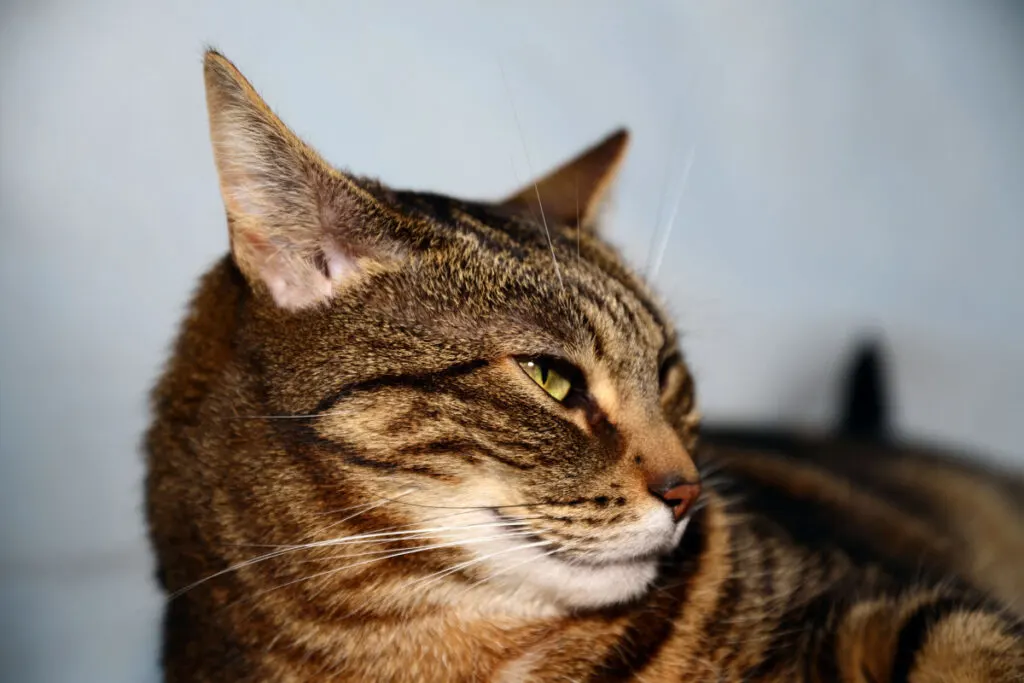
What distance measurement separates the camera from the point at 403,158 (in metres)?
1.22

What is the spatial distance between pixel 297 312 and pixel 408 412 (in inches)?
6.4

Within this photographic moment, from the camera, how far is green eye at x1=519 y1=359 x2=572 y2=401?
2.94 ft

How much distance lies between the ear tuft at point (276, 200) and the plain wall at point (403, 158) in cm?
24

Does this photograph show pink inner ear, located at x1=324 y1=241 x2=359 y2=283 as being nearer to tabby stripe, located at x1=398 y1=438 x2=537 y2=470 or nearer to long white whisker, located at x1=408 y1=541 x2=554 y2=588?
tabby stripe, located at x1=398 y1=438 x2=537 y2=470

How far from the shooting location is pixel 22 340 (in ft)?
3.68

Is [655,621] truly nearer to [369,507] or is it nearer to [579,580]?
[579,580]

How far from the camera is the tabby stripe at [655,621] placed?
944mm

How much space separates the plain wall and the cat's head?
26 cm

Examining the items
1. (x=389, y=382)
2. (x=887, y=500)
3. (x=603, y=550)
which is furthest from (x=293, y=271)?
(x=887, y=500)

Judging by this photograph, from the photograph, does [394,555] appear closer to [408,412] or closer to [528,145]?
[408,412]

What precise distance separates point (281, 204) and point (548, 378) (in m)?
0.32

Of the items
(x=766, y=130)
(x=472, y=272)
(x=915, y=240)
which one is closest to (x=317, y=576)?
(x=472, y=272)

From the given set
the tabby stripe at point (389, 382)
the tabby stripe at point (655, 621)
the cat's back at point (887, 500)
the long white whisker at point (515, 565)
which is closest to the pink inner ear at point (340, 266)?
the tabby stripe at point (389, 382)

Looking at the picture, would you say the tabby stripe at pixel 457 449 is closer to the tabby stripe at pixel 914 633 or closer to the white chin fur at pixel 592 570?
the white chin fur at pixel 592 570
